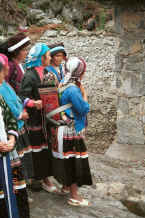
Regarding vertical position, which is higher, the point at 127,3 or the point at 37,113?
the point at 127,3

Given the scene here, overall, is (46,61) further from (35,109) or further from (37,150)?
(37,150)

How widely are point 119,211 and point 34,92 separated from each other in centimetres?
134

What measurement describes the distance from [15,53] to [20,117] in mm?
693

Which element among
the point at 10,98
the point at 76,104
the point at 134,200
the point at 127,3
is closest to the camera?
the point at 10,98

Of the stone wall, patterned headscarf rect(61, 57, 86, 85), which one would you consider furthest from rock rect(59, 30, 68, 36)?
patterned headscarf rect(61, 57, 86, 85)

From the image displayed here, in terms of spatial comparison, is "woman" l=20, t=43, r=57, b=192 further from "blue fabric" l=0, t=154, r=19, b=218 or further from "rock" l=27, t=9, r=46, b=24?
"rock" l=27, t=9, r=46, b=24

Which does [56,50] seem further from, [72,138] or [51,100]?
[72,138]

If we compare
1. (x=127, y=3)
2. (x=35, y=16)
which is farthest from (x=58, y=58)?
(x=35, y=16)

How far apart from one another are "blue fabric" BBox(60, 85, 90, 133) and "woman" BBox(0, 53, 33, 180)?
0.40 meters

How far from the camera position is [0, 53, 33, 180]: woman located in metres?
2.64

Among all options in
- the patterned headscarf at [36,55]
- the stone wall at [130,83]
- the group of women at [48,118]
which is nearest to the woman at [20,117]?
the group of women at [48,118]

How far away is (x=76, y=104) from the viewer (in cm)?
314

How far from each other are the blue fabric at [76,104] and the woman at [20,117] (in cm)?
40

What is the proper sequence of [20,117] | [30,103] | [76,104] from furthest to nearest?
[30,103] → [76,104] → [20,117]
